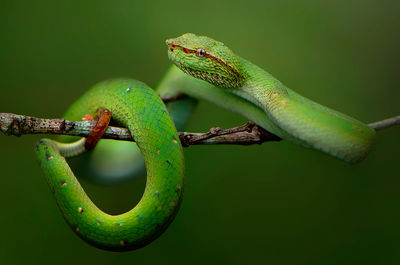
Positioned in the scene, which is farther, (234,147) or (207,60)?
(234,147)

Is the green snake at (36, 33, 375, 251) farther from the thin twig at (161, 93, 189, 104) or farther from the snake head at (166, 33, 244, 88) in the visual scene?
the thin twig at (161, 93, 189, 104)

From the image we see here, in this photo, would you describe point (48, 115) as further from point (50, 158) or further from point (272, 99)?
point (272, 99)

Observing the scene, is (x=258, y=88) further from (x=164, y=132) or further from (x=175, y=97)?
(x=175, y=97)

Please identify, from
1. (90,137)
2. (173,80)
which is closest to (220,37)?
(173,80)

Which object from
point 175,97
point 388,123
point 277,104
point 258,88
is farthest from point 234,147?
point 388,123

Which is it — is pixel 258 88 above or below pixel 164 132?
above
